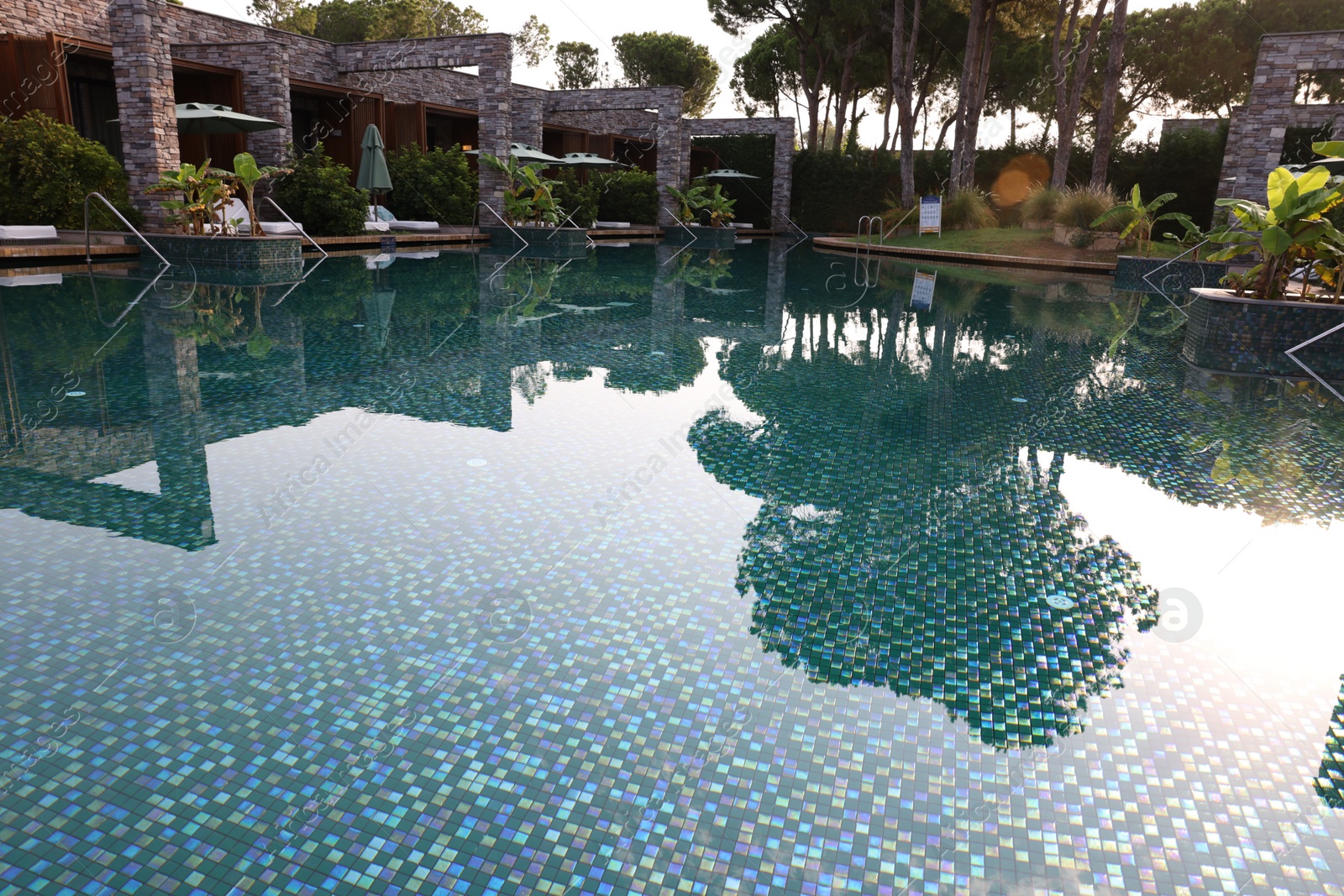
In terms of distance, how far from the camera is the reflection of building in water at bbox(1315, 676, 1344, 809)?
193 centimetres

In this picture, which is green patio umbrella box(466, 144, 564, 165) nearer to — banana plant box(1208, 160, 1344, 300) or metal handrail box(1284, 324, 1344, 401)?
banana plant box(1208, 160, 1344, 300)

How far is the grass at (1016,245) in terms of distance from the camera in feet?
54.7

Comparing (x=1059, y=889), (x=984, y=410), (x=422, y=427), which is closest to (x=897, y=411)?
(x=984, y=410)

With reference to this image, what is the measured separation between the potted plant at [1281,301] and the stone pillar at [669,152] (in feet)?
58.8

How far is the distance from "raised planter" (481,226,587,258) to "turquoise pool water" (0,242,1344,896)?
1205 centimetres

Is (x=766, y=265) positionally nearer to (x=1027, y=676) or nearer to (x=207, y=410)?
(x=207, y=410)

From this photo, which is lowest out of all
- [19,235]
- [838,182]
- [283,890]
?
[283,890]

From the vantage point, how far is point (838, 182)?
27.8 metres

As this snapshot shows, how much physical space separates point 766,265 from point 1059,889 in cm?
1524

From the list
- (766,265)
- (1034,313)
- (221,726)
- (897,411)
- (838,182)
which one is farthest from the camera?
(838,182)

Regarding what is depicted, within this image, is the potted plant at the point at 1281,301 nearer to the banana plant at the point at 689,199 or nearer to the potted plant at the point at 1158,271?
the potted plant at the point at 1158,271

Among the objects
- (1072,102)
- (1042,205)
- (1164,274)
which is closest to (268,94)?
(1042,205)

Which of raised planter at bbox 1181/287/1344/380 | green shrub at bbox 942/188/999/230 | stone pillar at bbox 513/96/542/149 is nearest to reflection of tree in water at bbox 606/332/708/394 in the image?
raised planter at bbox 1181/287/1344/380

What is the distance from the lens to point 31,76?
14523 millimetres
